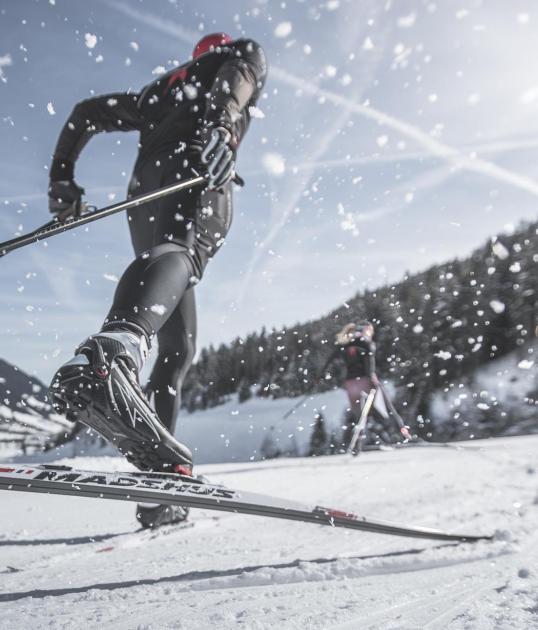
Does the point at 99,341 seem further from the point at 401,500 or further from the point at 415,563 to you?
the point at 401,500

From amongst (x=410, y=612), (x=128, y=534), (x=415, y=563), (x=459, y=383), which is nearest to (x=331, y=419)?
(x=459, y=383)

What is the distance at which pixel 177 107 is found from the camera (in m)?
1.58

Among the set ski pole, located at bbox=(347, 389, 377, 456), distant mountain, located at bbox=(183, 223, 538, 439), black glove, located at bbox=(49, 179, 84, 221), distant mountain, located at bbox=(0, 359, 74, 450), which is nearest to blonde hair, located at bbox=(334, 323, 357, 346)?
distant mountain, located at bbox=(183, 223, 538, 439)

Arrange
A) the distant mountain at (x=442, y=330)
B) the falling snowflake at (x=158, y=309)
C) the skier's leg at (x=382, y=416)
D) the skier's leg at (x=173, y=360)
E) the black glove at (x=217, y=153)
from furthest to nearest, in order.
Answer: the distant mountain at (x=442, y=330)
the skier's leg at (x=382, y=416)
the skier's leg at (x=173, y=360)
the black glove at (x=217, y=153)
the falling snowflake at (x=158, y=309)

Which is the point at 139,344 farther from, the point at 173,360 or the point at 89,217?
the point at 173,360

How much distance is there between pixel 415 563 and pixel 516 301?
6.63 meters

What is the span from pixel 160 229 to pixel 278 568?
93 centimetres

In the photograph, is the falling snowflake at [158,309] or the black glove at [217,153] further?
the black glove at [217,153]

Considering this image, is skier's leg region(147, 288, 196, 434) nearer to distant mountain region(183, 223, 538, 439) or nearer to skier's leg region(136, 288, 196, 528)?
skier's leg region(136, 288, 196, 528)

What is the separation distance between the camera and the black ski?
904 millimetres

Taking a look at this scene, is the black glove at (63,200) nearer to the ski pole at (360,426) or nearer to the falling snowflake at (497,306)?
the ski pole at (360,426)

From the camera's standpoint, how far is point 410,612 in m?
0.65

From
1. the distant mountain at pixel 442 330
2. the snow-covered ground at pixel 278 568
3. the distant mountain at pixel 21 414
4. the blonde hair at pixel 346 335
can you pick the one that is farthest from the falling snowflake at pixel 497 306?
the distant mountain at pixel 21 414

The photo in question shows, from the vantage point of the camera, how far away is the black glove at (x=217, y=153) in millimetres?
1265
